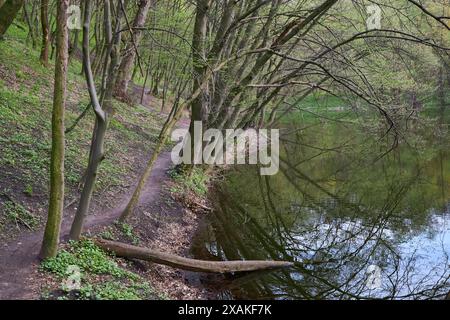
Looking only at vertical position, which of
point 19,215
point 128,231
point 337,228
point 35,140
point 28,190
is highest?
point 35,140

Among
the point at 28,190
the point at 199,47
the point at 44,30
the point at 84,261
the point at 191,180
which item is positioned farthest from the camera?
the point at 44,30

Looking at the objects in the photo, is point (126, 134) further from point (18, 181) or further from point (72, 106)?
point (18, 181)

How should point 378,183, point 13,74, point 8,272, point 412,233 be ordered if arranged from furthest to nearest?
1. point 378,183
2. point 13,74
3. point 412,233
4. point 8,272

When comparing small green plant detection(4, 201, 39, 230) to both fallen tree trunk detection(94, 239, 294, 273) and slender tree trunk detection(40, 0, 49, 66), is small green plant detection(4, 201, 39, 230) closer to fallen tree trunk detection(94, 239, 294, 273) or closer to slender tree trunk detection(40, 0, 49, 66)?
fallen tree trunk detection(94, 239, 294, 273)

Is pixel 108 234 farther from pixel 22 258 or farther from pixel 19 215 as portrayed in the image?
pixel 22 258

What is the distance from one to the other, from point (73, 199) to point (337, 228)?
820 centimetres

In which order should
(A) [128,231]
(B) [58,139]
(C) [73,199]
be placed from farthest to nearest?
(C) [73,199] < (A) [128,231] < (B) [58,139]

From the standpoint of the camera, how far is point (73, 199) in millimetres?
10414

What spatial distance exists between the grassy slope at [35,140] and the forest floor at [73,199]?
0.03 metres

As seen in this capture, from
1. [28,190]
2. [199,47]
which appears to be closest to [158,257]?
[28,190]

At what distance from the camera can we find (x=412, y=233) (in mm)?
14266

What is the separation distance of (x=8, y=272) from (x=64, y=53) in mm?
3295

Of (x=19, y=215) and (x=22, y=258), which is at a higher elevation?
(x=19, y=215)
